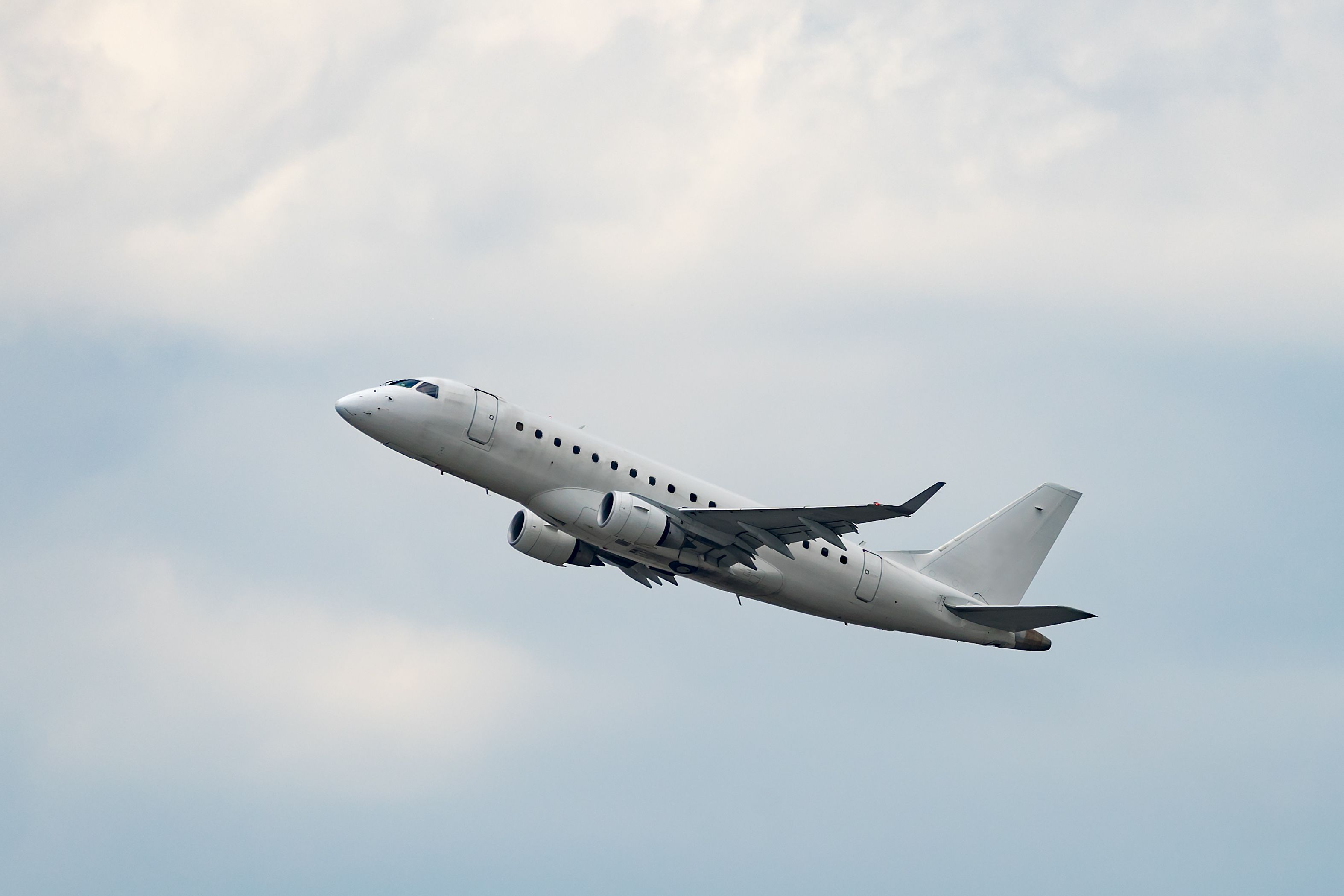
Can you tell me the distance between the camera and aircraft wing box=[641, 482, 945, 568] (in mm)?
49188

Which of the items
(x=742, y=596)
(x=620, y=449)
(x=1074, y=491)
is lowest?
(x=742, y=596)

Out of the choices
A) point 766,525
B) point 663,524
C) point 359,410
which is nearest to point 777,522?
point 766,525

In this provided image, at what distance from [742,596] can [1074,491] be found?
694 inches

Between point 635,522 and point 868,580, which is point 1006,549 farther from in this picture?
point 635,522

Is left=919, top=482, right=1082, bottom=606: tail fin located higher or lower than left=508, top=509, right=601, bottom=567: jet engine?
higher

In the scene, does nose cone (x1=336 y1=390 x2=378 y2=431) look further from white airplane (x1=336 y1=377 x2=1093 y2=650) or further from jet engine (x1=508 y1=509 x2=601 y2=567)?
jet engine (x1=508 y1=509 x2=601 y2=567)

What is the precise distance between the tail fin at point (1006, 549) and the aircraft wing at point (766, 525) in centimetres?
939

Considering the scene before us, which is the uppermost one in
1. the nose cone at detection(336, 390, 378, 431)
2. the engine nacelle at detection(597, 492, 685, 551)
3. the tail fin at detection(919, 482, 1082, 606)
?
the tail fin at detection(919, 482, 1082, 606)

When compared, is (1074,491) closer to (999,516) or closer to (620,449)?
(999,516)

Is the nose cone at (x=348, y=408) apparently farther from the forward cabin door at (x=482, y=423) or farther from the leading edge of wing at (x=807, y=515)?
the leading edge of wing at (x=807, y=515)

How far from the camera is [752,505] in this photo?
54500 mm

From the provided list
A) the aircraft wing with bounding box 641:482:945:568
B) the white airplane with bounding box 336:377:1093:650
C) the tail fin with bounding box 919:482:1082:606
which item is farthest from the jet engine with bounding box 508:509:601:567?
the tail fin with bounding box 919:482:1082:606

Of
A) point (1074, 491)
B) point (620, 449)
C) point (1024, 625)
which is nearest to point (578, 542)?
point (620, 449)

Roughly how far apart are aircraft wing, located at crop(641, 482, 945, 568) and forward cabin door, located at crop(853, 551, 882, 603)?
12.1 ft
